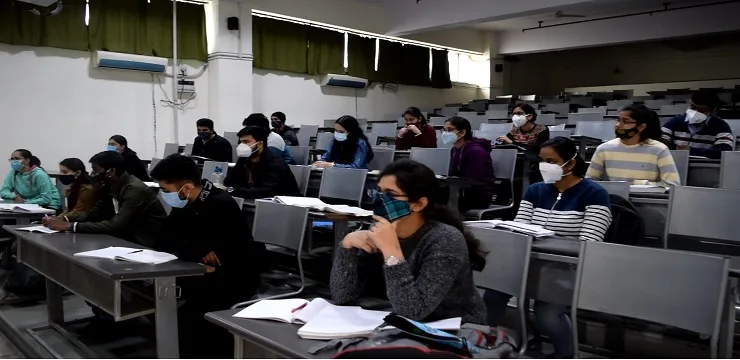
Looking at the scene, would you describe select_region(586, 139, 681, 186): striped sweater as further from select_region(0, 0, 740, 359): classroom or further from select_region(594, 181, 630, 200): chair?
select_region(594, 181, 630, 200): chair

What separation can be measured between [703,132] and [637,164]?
1187mm

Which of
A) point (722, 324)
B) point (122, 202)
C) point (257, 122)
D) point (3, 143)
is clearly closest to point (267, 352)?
point (722, 324)

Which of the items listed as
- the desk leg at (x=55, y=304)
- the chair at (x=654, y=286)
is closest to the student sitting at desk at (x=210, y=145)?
the desk leg at (x=55, y=304)

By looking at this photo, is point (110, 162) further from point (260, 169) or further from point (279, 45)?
point (279, 45)

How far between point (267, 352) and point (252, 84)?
321 inches

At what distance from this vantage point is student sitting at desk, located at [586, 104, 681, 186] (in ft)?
11.8

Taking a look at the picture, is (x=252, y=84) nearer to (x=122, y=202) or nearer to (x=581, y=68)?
(x=122, y=202)

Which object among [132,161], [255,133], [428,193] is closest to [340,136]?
[255,133]

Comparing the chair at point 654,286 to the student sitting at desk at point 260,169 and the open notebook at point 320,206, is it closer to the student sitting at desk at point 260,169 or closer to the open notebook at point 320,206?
the open notebook at point 320,206

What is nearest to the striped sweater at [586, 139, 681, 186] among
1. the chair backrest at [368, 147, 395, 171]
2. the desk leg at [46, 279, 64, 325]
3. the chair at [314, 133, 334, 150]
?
the chair backrest at [368, 147, 395, 171]

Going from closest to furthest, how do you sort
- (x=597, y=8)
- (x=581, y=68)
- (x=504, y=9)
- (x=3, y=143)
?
(x=3, y=143)
(x=504, y=9)
(x=597, y=8)
(x=581, y=68)

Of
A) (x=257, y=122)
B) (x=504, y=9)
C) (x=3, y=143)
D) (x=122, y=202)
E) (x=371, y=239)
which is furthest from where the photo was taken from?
(x=504, y=9)

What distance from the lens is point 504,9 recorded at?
912 cm

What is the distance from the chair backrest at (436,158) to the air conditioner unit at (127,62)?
15.9 feet
